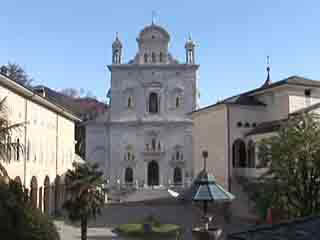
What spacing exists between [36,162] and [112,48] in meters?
24.7

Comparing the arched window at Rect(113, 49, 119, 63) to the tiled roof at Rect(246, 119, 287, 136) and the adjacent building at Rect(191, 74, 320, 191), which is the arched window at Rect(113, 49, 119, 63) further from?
the tiled roof at Rect(246, 119, 287, 136)

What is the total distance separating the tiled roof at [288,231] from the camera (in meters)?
5.09

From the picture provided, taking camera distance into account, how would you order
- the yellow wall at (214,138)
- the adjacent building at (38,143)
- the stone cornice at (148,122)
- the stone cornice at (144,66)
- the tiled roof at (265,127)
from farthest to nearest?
the stone cornice at (144,66) → the stone cornice at (148,122) → the yellow wall at (214,138) → the tiled roof at (265,127) → the adjacent building at (38,143)

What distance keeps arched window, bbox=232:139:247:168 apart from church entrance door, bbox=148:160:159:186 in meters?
16.3

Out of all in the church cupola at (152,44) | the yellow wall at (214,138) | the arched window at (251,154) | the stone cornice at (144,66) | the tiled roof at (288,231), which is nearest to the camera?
the tiled roof at (288,231)

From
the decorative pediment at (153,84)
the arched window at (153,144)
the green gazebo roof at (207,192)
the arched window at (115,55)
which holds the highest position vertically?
the arched window at (115,55)

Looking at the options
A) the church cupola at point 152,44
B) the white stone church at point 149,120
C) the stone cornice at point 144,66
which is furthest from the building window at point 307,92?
the church cupola at point 152,44

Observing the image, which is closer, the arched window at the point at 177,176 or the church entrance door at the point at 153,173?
the arched window at the point at 177,176

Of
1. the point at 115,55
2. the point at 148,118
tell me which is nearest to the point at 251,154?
the point at 148,118

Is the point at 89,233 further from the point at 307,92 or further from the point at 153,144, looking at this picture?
the point at 153,144

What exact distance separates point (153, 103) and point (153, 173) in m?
7.71

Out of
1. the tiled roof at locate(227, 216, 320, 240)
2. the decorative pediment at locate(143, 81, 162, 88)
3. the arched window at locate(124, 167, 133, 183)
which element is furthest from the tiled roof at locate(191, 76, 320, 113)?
the tiled roof at locate(227, 216, 320, 240)

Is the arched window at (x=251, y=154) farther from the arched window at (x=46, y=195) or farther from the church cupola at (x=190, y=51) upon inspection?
the church cupola at (x=190, y=51)

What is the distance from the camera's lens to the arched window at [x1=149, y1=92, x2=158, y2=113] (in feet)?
157
